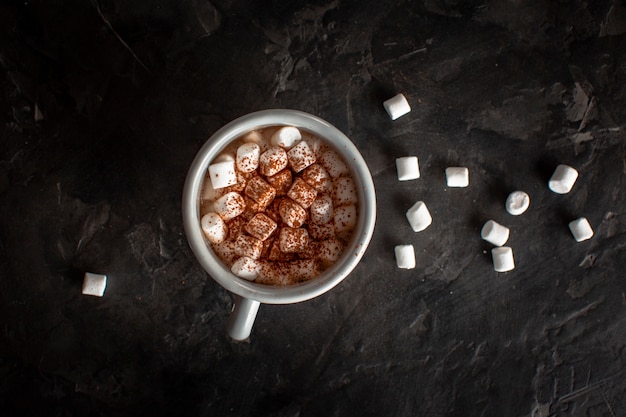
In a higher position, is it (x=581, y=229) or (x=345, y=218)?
(x=345, y=218)

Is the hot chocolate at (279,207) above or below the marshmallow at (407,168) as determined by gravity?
above

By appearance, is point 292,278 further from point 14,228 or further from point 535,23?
point 535,23

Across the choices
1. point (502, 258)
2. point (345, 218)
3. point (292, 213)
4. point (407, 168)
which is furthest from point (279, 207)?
point (502, 258)

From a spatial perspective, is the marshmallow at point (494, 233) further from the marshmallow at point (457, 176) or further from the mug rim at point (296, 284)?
the mug rim at point (296, 284)

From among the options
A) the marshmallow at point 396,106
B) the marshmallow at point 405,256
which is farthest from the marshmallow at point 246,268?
the marshmallow at point 396,106

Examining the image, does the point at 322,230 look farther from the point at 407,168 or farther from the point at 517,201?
the point at 517,201
